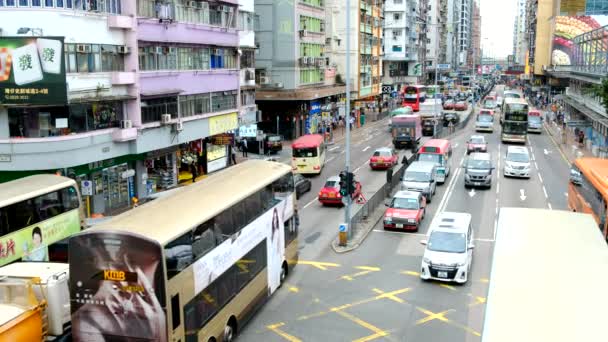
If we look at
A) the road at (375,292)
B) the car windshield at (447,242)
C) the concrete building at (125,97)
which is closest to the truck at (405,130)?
the concrete building at (125,97)

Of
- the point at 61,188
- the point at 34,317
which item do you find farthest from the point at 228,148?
the point at 34,317

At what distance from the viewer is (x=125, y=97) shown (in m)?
32.9

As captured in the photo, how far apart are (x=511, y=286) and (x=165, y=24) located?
2870 centimetres

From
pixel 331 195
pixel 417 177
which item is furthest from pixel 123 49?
pixel 417 177

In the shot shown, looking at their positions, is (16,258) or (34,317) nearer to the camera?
(34,317)

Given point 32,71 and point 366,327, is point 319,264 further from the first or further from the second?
point 32,71

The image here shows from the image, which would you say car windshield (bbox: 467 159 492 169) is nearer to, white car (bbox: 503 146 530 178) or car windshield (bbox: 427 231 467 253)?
white car (bbox: 503 146 530 178)

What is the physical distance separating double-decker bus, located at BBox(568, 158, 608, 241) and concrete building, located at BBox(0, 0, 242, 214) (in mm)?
21801

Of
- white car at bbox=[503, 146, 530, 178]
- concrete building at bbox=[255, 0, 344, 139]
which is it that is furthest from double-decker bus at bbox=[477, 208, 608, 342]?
concrete building at bbox=[255, 0, 344, 139]

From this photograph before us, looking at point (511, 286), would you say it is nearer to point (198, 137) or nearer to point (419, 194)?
point (419, 194)

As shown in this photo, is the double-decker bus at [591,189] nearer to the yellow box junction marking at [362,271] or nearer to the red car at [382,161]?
the yellow box junction marking at [362,271]

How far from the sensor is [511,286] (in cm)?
1238

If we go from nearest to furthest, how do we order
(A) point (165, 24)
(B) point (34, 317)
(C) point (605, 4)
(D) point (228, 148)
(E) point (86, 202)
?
(B) point (34, 317)
(E) point (86, 202)
(A) point (165, 24)
(D) point (228, 148)
(C) point (605, 4)

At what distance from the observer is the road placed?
17547 millimetres
